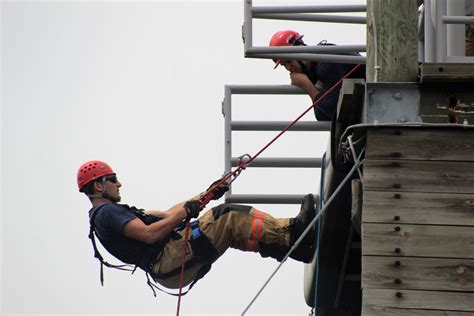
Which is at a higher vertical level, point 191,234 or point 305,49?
point 305,49

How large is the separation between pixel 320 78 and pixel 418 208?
9.73 feet

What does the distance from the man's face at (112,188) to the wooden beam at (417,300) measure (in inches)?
178

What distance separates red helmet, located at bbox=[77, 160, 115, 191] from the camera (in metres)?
11.4

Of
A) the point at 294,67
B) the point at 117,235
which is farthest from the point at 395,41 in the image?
the point at 117,235

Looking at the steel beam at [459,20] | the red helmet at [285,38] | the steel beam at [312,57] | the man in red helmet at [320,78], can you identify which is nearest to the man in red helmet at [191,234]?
the man in red helmet at [320,78]

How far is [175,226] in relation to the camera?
10258 millimetres

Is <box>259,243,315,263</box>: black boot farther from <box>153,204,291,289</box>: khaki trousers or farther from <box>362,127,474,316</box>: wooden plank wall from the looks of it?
<box>362,127,474,316</box>: wooden plank wall

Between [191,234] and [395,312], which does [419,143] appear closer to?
[395,312]

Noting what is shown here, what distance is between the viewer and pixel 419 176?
7266 millimetres

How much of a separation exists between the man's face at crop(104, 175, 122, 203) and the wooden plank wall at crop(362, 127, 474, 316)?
4.32 metres

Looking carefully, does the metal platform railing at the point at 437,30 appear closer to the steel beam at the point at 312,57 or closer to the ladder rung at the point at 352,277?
the steel beam at the point at 312,57

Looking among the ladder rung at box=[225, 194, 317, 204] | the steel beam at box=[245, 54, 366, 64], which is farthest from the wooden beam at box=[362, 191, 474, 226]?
the ladder rung at box=[225, 194, 317, 204]

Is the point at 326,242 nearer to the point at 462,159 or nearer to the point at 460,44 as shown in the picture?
the point at 460,44

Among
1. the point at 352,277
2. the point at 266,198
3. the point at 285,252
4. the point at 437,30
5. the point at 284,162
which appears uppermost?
the point at 437,30
